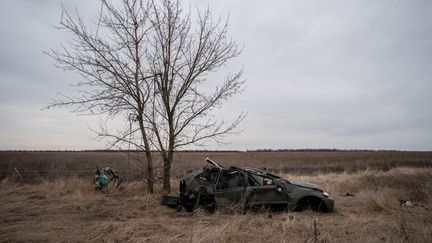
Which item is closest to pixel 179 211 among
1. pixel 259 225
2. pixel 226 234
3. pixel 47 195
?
pixel 259 225

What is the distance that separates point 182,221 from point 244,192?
1.93 m

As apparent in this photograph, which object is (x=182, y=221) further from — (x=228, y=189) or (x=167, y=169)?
(x=167, y=169)

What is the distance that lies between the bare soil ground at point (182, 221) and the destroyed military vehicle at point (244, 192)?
0.31 m

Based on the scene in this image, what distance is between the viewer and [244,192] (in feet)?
31.1

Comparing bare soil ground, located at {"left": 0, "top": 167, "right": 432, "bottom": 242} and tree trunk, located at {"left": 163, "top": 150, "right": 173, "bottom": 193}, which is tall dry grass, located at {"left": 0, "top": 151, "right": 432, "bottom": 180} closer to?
tree trunk, located at {"left": 163, "top": 150, "right": 173, "bottom": 193}

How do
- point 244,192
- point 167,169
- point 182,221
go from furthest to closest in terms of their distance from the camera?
point 167,169 < point 244,192 < point 182,221

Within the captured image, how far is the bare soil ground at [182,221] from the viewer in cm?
659

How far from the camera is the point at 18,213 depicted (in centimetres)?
931

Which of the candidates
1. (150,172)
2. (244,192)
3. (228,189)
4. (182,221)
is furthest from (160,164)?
(182,221)

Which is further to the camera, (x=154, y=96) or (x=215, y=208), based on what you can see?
(x=154, y=96)

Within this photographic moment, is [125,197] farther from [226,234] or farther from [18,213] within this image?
[226,234]

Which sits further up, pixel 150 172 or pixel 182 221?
pixel 150 172

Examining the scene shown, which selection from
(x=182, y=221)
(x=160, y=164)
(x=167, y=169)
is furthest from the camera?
(x=160, y=164)

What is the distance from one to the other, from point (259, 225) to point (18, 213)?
640 centimetres
